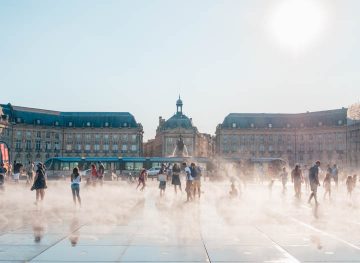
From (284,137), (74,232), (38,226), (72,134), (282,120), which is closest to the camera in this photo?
(74,232)

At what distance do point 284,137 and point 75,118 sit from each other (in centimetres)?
6232

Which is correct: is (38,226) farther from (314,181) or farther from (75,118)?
(75,118)

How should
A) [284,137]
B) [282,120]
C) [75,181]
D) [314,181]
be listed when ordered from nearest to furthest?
1. [75,181]
2. [314,181]
3. [284,137]
4. [282,120]

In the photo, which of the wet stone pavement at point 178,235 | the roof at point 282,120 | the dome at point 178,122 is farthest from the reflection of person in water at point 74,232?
the dome at point 178,122

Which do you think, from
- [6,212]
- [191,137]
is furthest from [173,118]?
[6,212]

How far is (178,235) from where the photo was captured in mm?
14945

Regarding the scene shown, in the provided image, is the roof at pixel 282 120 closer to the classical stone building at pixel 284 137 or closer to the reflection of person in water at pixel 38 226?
the classical stone building at pixel 284 137

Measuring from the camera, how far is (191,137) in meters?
180

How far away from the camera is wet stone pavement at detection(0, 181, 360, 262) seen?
38.8 ft

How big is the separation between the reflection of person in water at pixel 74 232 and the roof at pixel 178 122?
161 m

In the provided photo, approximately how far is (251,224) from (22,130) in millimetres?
145645

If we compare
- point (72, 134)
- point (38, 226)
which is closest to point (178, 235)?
point (38, 226)

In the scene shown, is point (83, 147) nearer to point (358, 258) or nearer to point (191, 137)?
point (191, 137)

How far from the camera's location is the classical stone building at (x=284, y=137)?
15912 centimetres
